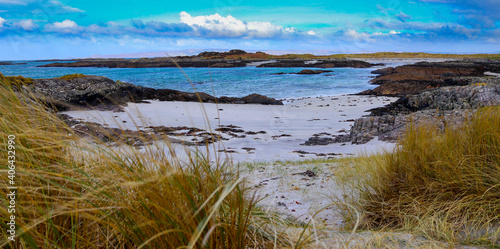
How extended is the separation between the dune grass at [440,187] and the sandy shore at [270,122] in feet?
5.34

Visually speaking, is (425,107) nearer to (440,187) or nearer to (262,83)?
(440,187)

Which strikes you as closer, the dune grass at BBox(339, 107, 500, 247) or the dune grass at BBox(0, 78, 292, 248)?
the dune grass at BBox(0, 78, 292, 248)

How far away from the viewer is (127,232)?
5.20ft

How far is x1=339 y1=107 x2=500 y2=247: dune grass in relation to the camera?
2.50 meters

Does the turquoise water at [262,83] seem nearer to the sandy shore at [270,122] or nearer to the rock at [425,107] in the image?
the sandy shore at [270,122]

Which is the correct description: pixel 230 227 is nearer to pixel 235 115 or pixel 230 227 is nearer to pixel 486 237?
pixel 486 237

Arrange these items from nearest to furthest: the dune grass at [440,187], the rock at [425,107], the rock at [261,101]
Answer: the dune grass at [440,187]
the rock at [425,107]
the rock at [261,101]

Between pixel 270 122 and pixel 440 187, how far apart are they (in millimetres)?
9162

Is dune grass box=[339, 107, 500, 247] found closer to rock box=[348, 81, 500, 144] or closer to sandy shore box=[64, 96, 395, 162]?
sandy shore box=[64, 96, 395, 162]

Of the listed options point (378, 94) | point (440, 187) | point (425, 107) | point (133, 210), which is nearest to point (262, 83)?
point (378, 94)

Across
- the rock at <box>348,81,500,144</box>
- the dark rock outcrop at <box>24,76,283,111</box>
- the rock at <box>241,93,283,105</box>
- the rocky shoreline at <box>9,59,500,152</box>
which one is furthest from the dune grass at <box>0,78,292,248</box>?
the rock at <box>241,93,283,105</box>

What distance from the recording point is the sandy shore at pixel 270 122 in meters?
7.50

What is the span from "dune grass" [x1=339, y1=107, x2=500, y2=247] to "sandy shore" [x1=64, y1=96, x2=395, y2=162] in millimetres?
1629

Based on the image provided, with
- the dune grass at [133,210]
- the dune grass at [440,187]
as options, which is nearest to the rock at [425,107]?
the dune grass at [440,187]
